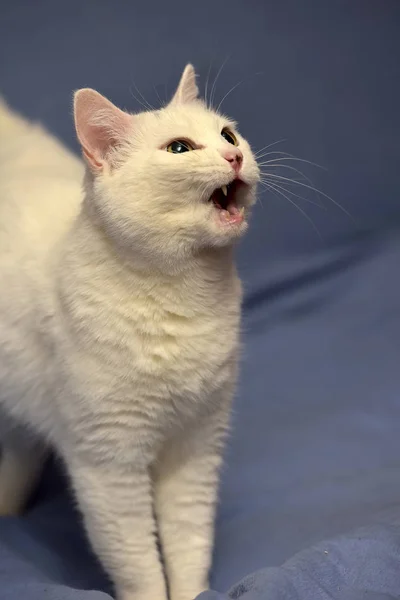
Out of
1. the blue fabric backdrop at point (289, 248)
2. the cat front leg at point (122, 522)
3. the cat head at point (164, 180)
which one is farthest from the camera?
the blue fabric backdrop at point (289, 248)

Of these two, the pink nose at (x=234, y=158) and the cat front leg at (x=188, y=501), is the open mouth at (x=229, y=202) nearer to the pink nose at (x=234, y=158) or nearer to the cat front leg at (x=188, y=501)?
the pink nose at (x=234, y=158)

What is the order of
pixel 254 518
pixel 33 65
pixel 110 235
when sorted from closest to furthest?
pixel 110 235 → pixel 254 518 → pixel 33 65

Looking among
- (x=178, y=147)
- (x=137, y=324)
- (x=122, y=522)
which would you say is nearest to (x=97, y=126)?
(x=178, y=147)

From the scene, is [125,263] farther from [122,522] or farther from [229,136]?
[122,522]

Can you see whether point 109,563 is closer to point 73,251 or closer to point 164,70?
point 73,251

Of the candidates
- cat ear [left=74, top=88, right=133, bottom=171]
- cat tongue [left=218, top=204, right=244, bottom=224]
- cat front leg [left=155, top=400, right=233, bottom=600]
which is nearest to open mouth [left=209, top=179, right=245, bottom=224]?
cat tongue [left=218, top=204, right=244, bottom=224]

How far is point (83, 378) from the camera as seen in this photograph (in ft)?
3.06

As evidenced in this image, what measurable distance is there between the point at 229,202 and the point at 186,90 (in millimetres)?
213

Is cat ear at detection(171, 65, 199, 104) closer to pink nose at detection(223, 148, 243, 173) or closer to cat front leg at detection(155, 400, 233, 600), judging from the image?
pink nose at detection(223, 148, 243, 173)

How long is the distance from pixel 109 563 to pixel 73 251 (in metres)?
0.42

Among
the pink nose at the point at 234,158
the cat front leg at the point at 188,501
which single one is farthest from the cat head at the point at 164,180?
the cat front leg at the point at 188,501

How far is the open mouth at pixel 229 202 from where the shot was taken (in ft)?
2.95

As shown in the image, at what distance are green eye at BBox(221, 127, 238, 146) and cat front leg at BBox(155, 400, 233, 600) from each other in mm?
368

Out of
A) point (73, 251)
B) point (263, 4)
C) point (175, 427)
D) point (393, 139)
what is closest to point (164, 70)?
point (263, 4)
